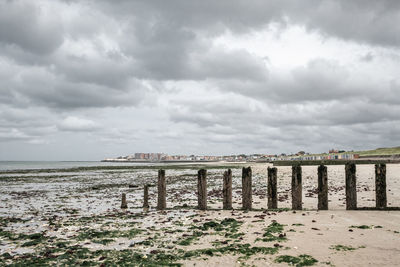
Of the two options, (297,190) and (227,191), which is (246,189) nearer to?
(227,191)

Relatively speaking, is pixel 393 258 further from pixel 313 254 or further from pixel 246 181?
pixel 246 181

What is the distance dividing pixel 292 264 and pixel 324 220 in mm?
4878

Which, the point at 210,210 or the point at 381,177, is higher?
the point at 381,177

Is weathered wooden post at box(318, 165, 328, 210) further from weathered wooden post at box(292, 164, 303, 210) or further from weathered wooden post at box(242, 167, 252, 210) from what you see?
weathered wooden post at box(242, 167, 252, 210)

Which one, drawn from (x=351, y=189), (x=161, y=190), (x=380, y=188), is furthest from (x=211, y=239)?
(x=380, y=188)

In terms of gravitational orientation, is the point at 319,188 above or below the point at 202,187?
above

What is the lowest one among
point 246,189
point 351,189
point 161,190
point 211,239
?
point 211,239

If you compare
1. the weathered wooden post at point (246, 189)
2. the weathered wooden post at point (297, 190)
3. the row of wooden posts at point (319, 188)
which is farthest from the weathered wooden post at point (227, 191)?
the weathered wooden post at point (297, 190)

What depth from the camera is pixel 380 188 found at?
1316 centimetres

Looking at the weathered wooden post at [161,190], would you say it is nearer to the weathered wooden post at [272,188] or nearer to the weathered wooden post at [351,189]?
the weathered wooden post at [272,188]

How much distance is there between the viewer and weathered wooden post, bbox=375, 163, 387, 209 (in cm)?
1297

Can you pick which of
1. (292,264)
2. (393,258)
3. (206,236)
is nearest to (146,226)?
(206,236)

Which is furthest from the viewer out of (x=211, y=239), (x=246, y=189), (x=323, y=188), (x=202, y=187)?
(x=202, y=187)

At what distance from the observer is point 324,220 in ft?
37.0
